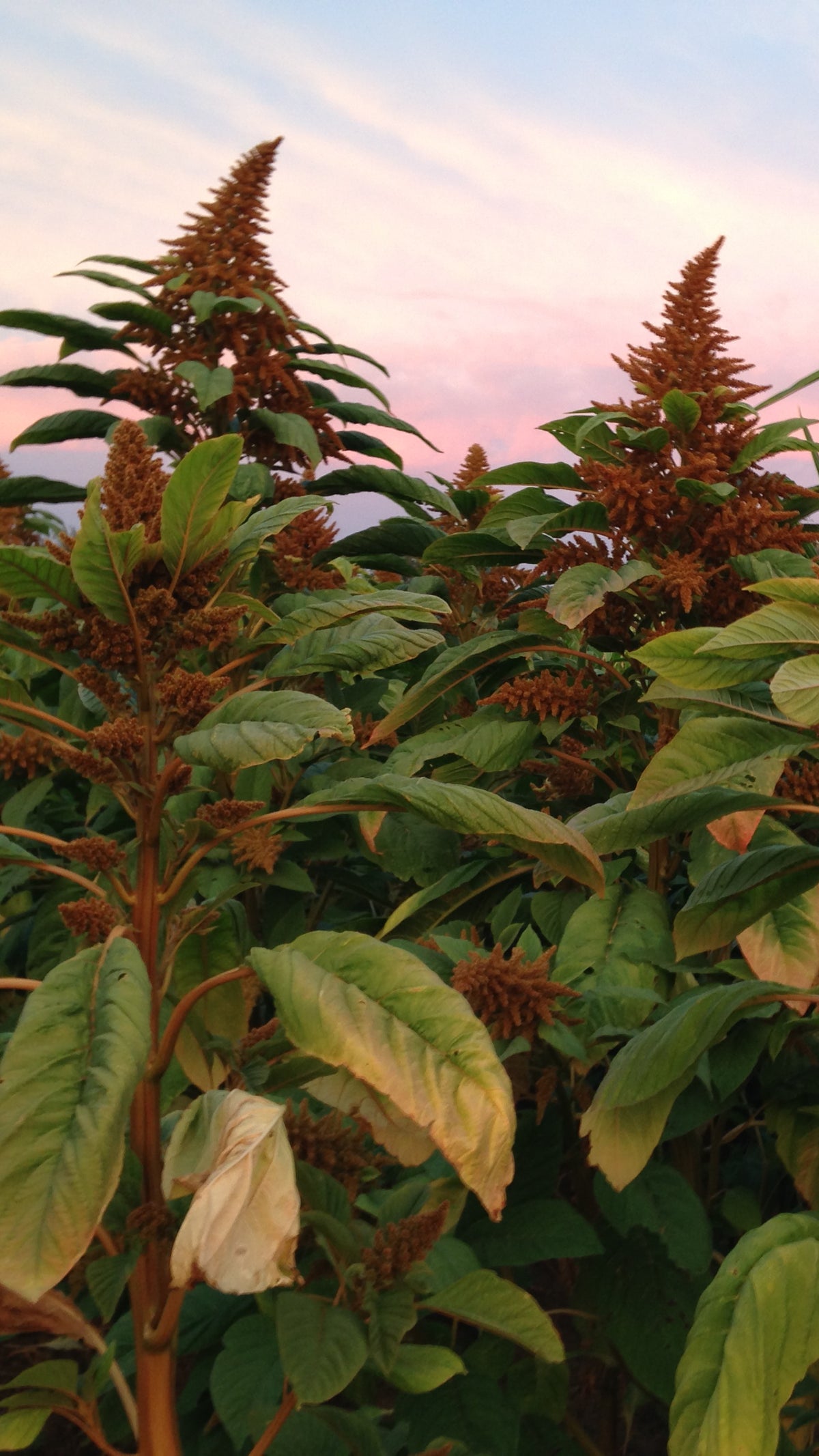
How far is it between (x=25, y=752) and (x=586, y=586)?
1308mm

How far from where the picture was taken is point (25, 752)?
2684 mm

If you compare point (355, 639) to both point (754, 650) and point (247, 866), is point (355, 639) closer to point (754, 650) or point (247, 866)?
point (754, 650)

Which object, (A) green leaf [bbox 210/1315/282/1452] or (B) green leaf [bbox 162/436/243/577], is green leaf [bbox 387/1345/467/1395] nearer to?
(A) green leaf [bbox 210/1315/282/1452]

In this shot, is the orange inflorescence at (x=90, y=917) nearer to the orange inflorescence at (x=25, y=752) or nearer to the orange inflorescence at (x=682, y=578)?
the orange inflorescence at (x=682, y=578)

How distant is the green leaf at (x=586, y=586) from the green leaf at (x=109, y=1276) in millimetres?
1125

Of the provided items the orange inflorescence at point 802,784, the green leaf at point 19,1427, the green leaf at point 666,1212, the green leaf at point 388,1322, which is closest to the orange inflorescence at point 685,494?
the orange inflorescence at point 802,784

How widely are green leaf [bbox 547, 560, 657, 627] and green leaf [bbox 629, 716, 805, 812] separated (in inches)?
12.5

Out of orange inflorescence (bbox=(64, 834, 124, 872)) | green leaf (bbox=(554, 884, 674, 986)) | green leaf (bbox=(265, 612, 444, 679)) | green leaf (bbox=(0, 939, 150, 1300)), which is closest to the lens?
green leaf (bbox=(0, 939, 150, 1300))

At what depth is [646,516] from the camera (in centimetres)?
223

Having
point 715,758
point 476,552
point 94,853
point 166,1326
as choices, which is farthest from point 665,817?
point 476,552

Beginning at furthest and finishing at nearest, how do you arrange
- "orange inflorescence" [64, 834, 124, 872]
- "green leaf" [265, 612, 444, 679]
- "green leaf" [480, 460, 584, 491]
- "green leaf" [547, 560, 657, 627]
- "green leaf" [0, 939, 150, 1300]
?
"green leaf" [480, 460, 584, 491] < "green leaf" [547, 560, 657, 627] < "green leaf" [265, 612, 444, 679] < "orange inflorescence" [64, 834, 124, 872] < "green leaf" [0, 939, 150, 1300]

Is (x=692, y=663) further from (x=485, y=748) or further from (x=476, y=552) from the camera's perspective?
(x=476, y=552)

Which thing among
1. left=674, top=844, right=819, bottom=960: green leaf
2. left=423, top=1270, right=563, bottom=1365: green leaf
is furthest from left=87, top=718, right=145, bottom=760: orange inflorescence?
left=674, top=844, right=819, bottom=960: green leaf

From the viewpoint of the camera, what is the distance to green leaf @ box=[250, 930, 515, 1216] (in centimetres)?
108
